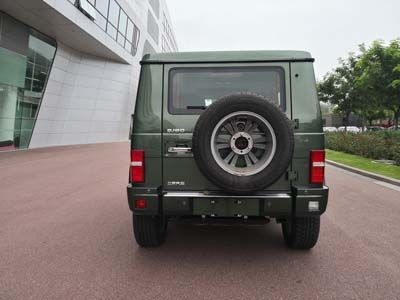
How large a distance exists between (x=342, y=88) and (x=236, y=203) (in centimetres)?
2583

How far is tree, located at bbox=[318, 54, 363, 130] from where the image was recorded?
81.8 feet

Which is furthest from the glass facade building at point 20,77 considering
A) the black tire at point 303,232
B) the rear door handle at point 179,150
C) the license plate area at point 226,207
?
the black tire at point 303,232

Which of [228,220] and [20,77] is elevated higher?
[20,77]

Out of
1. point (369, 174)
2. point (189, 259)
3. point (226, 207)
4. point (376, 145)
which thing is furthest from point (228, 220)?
point (376, 145)

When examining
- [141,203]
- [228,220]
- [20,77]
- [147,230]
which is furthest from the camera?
[20,77]

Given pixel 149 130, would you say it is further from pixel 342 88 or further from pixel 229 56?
pixel 342 88

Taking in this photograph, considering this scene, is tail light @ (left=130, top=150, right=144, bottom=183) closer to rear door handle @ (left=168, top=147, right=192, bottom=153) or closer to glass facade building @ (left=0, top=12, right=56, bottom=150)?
rear door handle @ (left=168, top=147, right=192, bottom=153)

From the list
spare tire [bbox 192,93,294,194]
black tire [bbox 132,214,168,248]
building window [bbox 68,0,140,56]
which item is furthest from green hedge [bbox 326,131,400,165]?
building window [bbox 68,0,140,56]

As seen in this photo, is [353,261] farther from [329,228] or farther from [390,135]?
[390,135]

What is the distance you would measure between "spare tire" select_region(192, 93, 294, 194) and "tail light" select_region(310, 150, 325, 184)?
13.7 inches

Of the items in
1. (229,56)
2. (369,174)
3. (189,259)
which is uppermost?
(229,56)

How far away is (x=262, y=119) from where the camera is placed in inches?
114

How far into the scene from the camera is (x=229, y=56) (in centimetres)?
328

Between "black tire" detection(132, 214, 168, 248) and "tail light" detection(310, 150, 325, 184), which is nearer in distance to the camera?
"tail light" detection(310, 150, 325, 184)
